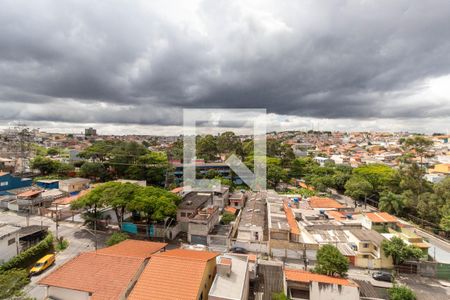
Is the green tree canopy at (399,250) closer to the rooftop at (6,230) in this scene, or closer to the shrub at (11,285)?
the shrub at (11,285)

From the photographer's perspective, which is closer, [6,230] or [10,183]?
[6,230]

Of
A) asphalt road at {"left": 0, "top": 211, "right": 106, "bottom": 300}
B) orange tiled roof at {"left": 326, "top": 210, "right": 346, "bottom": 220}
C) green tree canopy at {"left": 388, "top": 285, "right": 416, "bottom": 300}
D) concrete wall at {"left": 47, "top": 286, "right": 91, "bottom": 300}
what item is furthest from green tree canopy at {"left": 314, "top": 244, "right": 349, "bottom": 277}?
asphalt road at {"left": 0, "top": 211, "right": 106, "bottom": 300}

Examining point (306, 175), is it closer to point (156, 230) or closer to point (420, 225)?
point (420, 225)

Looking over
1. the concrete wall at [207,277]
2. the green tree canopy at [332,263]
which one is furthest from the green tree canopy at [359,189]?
the concrete wall at [207,277]

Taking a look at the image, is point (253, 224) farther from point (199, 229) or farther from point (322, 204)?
point (322, 204)

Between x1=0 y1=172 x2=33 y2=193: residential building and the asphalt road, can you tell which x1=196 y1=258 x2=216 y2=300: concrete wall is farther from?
x1=0 y1=172 x2=33 y2=193: residential building

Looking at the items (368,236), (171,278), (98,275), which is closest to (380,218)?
(368,236)

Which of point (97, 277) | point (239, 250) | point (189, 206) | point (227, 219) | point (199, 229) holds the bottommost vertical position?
point (239, 250)
